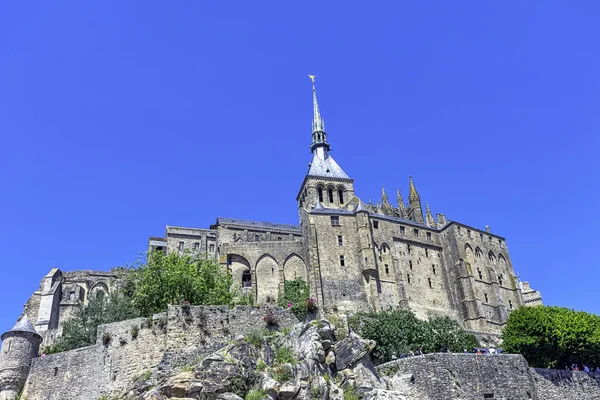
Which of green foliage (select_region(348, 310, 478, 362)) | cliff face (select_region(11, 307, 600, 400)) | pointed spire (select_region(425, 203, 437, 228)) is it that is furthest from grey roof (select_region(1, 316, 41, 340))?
pointed spire (select_region(425, 203, 437, 228))

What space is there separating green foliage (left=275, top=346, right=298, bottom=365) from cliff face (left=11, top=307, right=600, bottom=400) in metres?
0.06

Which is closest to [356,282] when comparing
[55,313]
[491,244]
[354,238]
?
[354,238]

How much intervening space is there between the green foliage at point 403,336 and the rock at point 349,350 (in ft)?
19.4

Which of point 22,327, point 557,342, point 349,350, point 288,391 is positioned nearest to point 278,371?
point 288,391

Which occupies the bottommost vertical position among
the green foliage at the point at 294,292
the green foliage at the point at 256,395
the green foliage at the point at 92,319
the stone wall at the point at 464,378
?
the green foliage at the point at 256,395

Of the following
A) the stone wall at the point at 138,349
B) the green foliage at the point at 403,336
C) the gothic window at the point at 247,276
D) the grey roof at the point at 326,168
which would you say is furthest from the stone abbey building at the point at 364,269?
the stone wall at the point at 138,349

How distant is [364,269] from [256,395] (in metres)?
46.0

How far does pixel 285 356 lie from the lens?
30984 millimetres

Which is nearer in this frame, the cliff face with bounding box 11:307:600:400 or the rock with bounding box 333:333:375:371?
the cliff face with bounding box 11:307:600:400

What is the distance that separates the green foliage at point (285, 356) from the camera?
3055 cm

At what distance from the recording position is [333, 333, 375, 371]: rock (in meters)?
31.9

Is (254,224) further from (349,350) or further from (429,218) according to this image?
(349,350)

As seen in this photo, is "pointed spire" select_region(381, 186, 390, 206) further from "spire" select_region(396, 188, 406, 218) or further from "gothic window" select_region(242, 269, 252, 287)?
"gothic window" select_region(242, 269, 252, 287)

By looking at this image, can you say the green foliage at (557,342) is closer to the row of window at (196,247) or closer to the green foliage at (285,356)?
the green foliage at (285,356)
